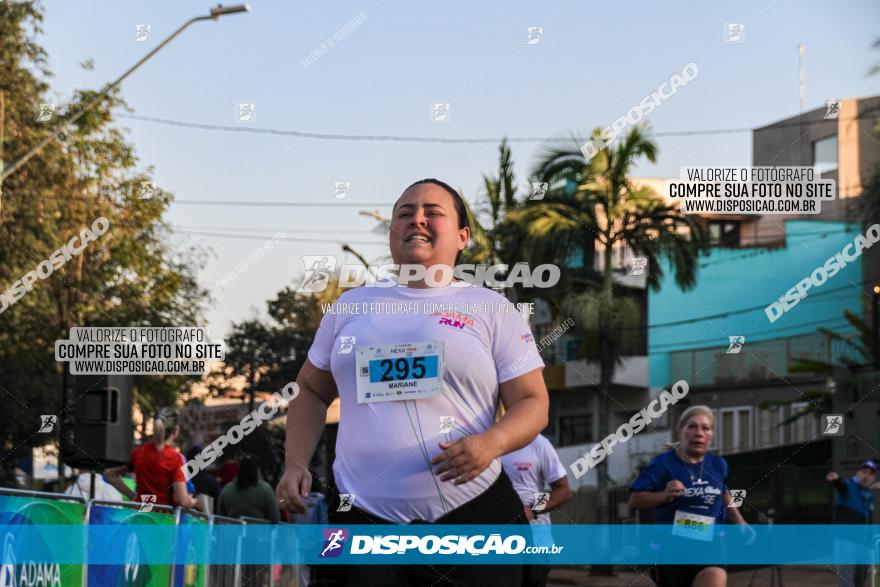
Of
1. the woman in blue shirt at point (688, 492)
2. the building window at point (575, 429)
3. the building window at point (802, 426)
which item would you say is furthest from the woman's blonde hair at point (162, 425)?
the building window at point (575, 429)

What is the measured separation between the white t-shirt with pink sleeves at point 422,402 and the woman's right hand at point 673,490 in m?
4.11

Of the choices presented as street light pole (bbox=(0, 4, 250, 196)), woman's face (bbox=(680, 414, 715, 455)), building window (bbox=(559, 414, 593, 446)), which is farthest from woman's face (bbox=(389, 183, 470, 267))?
building window (bbox=(559, 414, 593, 446))

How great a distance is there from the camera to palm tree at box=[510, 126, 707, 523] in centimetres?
3422

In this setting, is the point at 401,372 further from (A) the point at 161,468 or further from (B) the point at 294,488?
(A) the point at 161,468

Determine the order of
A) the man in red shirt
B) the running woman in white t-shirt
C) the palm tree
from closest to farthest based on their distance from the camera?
the running woman in white t-shirt → the man in red shirt → the palm tree

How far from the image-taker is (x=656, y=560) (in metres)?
8.45

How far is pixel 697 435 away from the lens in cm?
872

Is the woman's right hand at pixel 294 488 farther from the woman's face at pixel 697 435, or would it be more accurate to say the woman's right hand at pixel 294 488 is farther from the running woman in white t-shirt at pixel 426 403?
the woman's face at pixel 697 435

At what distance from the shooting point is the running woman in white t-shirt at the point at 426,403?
4.33 metres

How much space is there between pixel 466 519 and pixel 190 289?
30336mm

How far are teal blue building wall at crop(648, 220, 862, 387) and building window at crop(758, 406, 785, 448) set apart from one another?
8.28 ft

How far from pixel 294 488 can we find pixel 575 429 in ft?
164

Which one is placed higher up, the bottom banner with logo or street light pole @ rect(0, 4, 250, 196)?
street light pole @ rect(0, 4, 250, 196)

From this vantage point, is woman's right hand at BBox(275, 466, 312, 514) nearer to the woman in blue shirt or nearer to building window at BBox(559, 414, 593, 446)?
the woman in blue shirt
